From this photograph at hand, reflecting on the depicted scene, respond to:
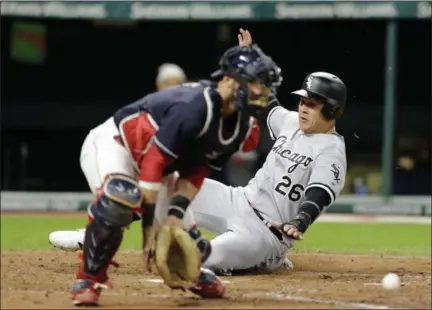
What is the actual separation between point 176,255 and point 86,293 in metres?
0.54

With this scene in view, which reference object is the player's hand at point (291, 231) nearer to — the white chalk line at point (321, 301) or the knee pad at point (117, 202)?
the white chalk line at point (321, 301)

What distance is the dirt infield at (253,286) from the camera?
5465 millimetres

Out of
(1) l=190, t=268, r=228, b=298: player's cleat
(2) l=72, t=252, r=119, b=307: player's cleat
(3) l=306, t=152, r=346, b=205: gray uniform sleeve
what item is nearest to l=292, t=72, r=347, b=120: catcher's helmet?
(3) l=306, t=152, r=346, b=205: gray uniform sleeve

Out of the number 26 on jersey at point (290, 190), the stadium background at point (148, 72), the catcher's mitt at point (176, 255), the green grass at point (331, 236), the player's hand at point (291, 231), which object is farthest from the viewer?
the stadium background at point (148, 72)

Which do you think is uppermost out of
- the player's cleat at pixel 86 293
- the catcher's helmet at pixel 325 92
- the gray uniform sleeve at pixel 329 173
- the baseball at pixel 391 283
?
the catcher's helmet at pixel 325 92

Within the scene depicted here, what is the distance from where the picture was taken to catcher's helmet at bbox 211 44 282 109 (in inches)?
207

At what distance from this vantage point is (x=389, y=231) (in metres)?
12.7

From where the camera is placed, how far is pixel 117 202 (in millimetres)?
5133

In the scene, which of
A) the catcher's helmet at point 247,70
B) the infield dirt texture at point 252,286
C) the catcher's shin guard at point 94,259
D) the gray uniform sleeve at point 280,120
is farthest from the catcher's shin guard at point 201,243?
the gray uniform sleeve at point 280,120

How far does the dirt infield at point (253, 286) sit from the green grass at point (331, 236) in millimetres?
1542

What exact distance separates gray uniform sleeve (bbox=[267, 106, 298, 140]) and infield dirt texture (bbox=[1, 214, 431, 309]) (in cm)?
99

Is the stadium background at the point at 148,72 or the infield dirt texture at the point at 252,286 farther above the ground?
the stadium background at the point at 148,72

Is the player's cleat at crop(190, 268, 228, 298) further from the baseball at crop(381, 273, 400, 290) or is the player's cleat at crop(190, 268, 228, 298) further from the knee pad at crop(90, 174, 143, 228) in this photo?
the baseball at crop(381, 273, 400, 290)

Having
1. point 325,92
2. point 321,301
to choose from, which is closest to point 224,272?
point 325,92
